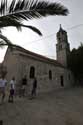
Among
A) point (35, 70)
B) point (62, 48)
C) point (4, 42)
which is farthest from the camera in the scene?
point (62, 48)

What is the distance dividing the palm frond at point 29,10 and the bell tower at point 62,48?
25.6 meters

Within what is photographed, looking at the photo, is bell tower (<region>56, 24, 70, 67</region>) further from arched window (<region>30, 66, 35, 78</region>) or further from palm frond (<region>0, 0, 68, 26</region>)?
palm frond (<region>0, 0, 68, 26</region>)

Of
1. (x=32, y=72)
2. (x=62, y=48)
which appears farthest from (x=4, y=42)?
(x=62, y=48)

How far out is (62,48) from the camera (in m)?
30.7

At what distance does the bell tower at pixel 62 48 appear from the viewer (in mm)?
29891

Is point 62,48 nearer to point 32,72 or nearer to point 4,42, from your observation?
point 32,72

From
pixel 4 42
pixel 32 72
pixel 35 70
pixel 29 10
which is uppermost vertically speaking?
pixel 29 10

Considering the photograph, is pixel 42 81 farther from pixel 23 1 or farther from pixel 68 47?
pixel 23 1

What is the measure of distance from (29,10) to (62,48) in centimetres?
2705

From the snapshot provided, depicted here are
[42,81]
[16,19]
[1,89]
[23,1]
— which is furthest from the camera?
[42,81]

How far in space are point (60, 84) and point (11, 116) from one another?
18.0m

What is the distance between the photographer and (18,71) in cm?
1708

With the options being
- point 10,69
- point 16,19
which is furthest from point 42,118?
point 10,69

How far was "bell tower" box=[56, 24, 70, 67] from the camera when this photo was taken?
98.1ft
